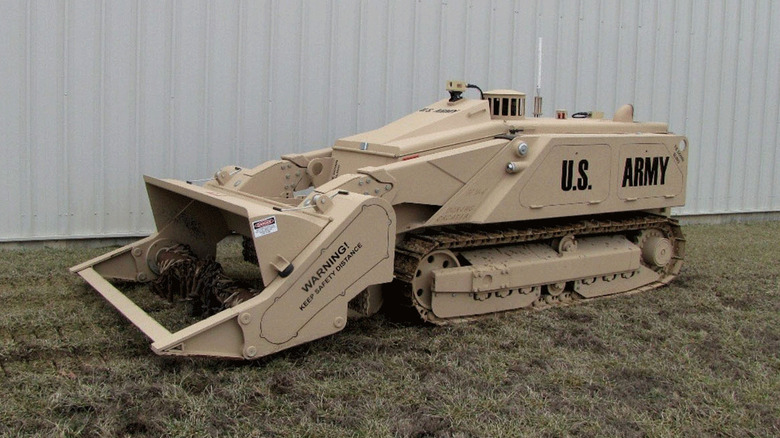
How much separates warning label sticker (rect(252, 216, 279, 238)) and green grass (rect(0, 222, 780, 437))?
85cm

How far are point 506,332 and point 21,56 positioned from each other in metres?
5.89

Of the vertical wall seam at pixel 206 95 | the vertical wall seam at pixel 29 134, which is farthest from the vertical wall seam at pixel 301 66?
the vertical wall seam at pixel 29 134

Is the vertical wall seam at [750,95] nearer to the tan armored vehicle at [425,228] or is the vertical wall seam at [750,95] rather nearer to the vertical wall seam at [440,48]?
the vertical wall seam at [440,48]

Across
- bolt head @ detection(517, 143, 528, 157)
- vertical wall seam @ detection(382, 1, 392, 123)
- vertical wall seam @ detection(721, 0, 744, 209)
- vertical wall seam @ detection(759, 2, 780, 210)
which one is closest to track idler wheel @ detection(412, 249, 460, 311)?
bolt head @ detection(517, 143, 528, 157)

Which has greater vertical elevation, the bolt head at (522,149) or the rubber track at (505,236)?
the bolt head at (522,149)

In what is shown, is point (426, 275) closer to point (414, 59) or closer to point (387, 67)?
point (387, 67)

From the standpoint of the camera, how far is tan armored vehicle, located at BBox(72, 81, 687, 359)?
5273 millimetres

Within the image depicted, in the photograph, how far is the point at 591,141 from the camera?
Result: 712 centimetres

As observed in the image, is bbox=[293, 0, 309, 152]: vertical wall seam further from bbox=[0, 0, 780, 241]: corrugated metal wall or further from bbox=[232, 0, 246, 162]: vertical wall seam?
bbox=[232, 0, 246, 162]: vertical wall seam

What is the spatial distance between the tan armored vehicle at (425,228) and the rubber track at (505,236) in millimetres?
18

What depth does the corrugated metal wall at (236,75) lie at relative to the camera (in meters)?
8.62

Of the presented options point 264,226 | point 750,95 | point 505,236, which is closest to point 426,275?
point 505,236

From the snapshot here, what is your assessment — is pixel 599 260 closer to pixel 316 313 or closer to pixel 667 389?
pixel 667 389

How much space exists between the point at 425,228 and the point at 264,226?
1.78 metres
